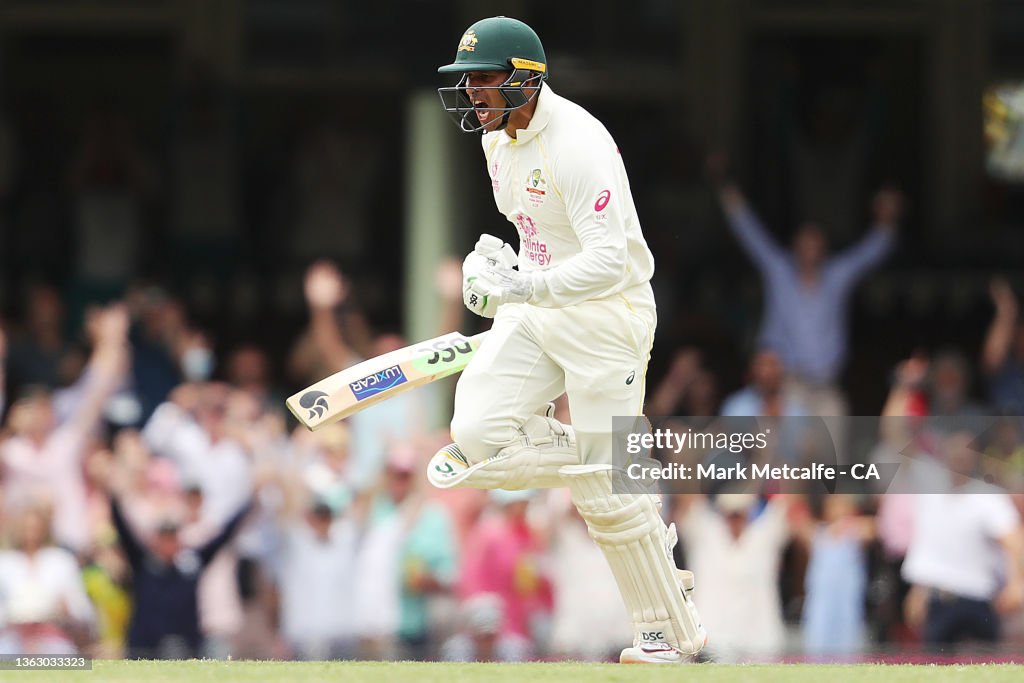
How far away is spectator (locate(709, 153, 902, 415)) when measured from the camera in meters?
11.8

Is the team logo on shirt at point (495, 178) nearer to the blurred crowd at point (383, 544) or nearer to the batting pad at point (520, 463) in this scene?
the batting pad at point (520, 463)

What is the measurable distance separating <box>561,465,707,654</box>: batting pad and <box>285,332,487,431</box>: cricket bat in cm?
62

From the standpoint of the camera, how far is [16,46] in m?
13.6

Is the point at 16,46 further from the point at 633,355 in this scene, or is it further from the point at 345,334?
the point at 633,355

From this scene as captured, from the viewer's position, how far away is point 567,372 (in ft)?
21.4

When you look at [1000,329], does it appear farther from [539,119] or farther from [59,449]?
[539,119]

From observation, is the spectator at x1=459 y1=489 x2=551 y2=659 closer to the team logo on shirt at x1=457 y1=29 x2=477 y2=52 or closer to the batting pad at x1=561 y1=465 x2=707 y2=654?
the batting pad at x1=561 y1=465 x2=707 y2=654

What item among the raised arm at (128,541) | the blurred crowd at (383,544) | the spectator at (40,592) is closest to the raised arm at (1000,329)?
the blurred crowd at (383,544)

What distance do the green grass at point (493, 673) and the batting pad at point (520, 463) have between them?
62 cm

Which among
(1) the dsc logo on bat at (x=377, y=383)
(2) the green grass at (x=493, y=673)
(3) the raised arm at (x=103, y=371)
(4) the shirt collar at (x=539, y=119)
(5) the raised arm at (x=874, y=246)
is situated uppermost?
(4) the shirt collar at (x=539, y=119)

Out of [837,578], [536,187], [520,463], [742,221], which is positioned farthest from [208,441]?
[536,187]

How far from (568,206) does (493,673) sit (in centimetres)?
154

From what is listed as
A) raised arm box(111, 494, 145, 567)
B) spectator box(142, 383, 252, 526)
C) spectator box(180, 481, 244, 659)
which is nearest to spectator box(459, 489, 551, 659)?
spectator box(180, 481, 244, 659)

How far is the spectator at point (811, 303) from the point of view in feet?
38.8
